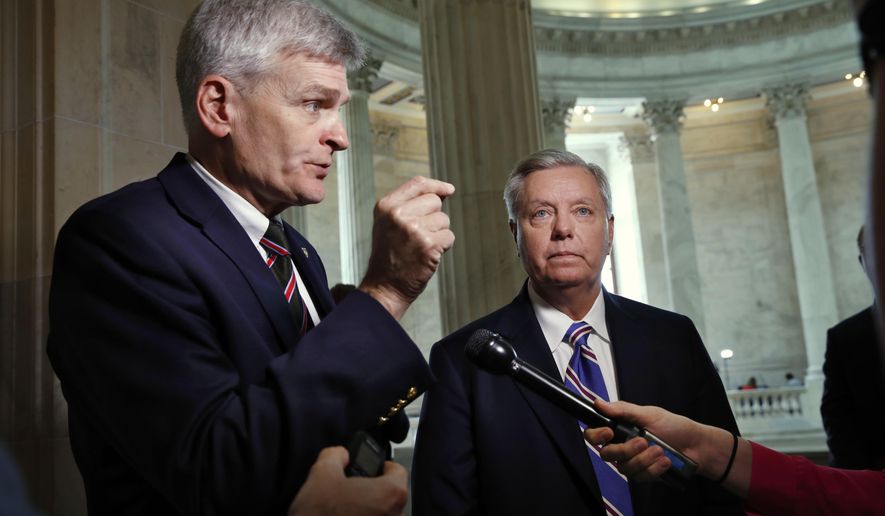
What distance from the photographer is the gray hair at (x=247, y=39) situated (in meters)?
2.14

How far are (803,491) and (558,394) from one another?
3.30 feet

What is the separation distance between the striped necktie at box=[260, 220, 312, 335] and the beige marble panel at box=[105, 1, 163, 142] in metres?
2.28

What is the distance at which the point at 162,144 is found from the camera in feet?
14.4

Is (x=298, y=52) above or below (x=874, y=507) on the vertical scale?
above

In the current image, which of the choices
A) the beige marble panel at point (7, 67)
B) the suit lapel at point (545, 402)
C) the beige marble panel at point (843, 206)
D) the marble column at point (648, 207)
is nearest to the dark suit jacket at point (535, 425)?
the suit lapel at point (545, 402)

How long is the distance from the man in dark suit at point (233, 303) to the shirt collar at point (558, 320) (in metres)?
1.26

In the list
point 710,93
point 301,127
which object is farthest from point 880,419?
point 710,93

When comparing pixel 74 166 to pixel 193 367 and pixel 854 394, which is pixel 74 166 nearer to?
pixel 193 367

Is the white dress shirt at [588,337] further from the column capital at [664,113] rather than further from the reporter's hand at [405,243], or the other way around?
the column capital at [664,113]

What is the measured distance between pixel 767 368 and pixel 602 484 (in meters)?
25.9

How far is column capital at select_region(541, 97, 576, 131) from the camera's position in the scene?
74.9ft

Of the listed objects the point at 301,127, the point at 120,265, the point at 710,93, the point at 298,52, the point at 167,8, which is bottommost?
the point at 120,265

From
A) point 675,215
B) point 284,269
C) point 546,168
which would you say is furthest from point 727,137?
point 284,269

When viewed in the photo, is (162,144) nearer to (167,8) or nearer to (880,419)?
(167,8)
